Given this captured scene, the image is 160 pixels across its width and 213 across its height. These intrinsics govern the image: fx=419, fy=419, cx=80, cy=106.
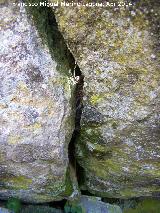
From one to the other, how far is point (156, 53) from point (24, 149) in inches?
38.3

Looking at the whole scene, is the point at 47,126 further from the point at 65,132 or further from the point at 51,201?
the point at 51,201

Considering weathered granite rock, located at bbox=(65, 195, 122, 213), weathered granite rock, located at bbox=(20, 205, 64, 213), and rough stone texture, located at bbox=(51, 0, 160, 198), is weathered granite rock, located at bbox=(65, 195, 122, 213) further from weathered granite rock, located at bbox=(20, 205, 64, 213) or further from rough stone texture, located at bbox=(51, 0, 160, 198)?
rough stone texture, located at bbox=(51, 0, 160, 198)

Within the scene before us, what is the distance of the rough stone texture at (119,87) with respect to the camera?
6.60 ft

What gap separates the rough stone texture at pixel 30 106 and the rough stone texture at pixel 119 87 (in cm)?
14

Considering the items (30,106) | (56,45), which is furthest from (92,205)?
(56,45)

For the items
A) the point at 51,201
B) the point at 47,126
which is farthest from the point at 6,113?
the point at 51,201

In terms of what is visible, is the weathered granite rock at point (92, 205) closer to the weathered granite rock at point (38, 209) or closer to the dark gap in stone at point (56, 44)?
the weathered granite rock at point (38, 209)

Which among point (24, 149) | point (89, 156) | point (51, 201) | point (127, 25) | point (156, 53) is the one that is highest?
point (127, 25)

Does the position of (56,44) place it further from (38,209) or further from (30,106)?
(38,209)

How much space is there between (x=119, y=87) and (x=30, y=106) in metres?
0.50

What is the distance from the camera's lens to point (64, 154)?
2652 mm

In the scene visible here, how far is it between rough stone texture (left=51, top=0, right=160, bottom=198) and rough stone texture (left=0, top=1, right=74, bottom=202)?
0.14 metres

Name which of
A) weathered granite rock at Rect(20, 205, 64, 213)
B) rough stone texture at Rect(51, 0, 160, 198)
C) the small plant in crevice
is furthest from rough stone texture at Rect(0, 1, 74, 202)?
weathered granite rock at Rect(20, 205, 64, 213)

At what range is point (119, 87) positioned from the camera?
7.54 ft
